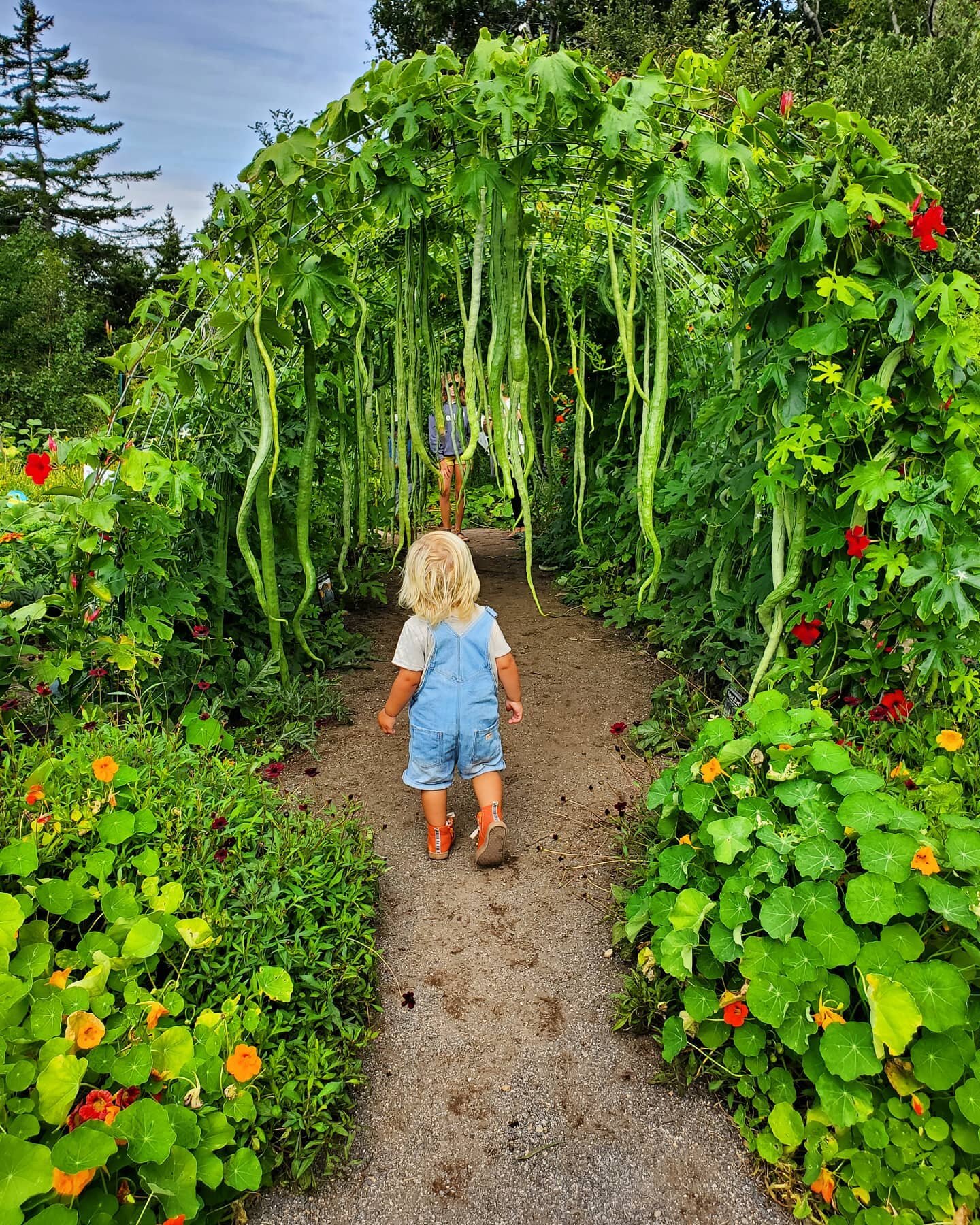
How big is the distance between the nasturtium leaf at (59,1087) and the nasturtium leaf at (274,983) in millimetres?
456

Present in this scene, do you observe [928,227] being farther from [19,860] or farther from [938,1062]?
[19,860]

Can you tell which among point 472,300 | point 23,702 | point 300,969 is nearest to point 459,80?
point 472,300

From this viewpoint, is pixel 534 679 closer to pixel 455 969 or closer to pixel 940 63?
pixel 455 969

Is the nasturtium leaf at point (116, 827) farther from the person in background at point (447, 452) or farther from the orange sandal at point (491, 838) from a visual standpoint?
the person in background at point (447, 452)

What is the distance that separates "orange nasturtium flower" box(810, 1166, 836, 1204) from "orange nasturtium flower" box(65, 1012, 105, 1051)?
4.76ft

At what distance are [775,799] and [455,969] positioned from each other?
105 cm

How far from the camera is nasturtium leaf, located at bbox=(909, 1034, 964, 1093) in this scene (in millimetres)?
1553

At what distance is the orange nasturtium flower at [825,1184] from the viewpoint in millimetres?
1590

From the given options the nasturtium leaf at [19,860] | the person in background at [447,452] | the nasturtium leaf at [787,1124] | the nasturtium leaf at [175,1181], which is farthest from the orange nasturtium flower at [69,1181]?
the person in background at [447,452]

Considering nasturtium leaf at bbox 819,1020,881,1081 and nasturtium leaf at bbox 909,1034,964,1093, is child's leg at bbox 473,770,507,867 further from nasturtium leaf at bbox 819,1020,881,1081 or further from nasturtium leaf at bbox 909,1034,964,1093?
nasturtium leaf at bbox 909,1034,964,1093

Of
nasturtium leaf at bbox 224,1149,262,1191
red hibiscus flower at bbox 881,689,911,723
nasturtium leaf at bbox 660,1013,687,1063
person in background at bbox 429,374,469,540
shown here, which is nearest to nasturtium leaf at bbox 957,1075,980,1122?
nasturtium leaf at bbox 660,1013,687,1063

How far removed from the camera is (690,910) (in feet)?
6.31

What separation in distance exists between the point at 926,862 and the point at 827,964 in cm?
30

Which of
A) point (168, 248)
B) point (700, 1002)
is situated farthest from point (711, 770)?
point (168, 248)
